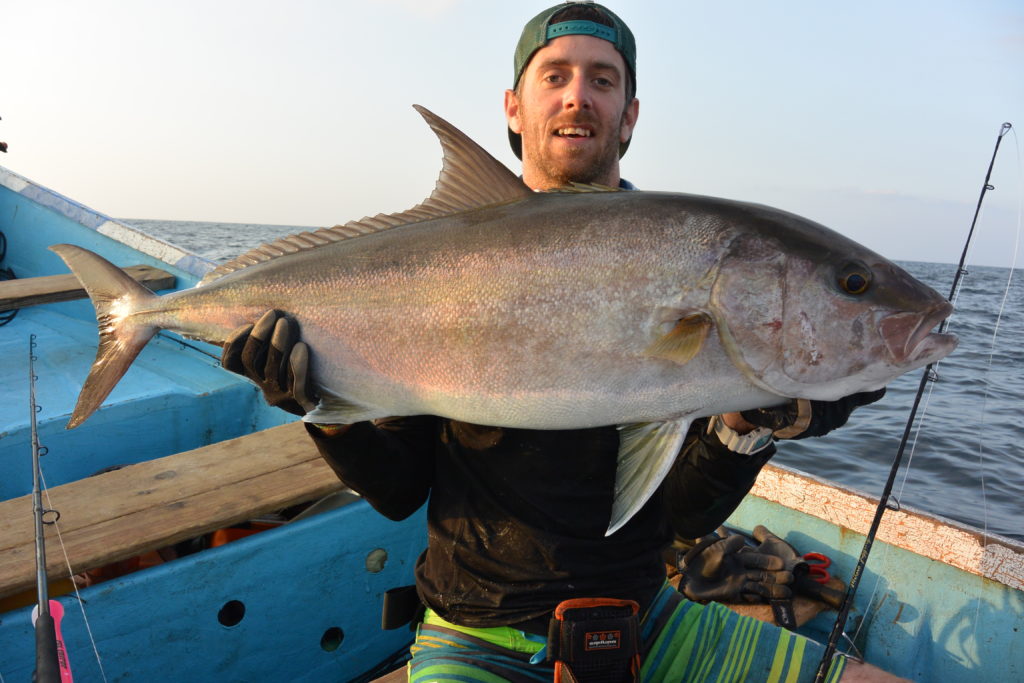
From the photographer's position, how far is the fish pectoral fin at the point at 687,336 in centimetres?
174

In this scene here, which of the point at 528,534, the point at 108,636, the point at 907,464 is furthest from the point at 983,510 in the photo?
the point at 108,636

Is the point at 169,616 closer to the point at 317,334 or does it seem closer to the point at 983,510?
the point at 317,334

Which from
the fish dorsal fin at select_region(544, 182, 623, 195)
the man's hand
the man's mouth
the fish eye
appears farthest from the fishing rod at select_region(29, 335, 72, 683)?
the man's mouth

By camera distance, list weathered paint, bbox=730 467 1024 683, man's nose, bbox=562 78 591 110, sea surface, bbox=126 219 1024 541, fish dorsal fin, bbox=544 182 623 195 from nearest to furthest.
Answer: fish dorsal fin, bbox=544 182 623 195, man's nose, bbox=562 78 591 110, weathered paint, bbox=730 467 1024 683, sea surface, bbox=126 219 1024 541

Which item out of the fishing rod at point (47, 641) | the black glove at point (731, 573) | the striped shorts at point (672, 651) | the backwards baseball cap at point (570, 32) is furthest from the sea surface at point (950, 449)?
the fishing rod at point (47, 641)

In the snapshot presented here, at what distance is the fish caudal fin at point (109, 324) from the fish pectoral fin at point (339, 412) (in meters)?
0.72

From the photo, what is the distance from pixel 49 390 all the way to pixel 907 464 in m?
8.92

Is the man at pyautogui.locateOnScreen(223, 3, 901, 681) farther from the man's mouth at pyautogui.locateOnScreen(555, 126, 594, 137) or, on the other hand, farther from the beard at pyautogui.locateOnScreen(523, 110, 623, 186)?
the man's mouth at pyautogui.locateOnScreen(555, 126, 594, 137)

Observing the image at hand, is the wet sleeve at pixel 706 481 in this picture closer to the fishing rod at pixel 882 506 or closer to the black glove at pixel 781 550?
the fishing rod at pixel 882 506

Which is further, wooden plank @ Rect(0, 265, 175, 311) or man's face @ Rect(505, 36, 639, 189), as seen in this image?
wooden plank @ Rect(0, 265, 175, 311)

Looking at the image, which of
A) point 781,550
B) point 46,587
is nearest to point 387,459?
point 46,587

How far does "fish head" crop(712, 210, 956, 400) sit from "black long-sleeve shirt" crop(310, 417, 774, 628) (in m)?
0.48

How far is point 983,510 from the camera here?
22.1 ft

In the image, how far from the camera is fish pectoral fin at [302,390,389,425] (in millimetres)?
2084
